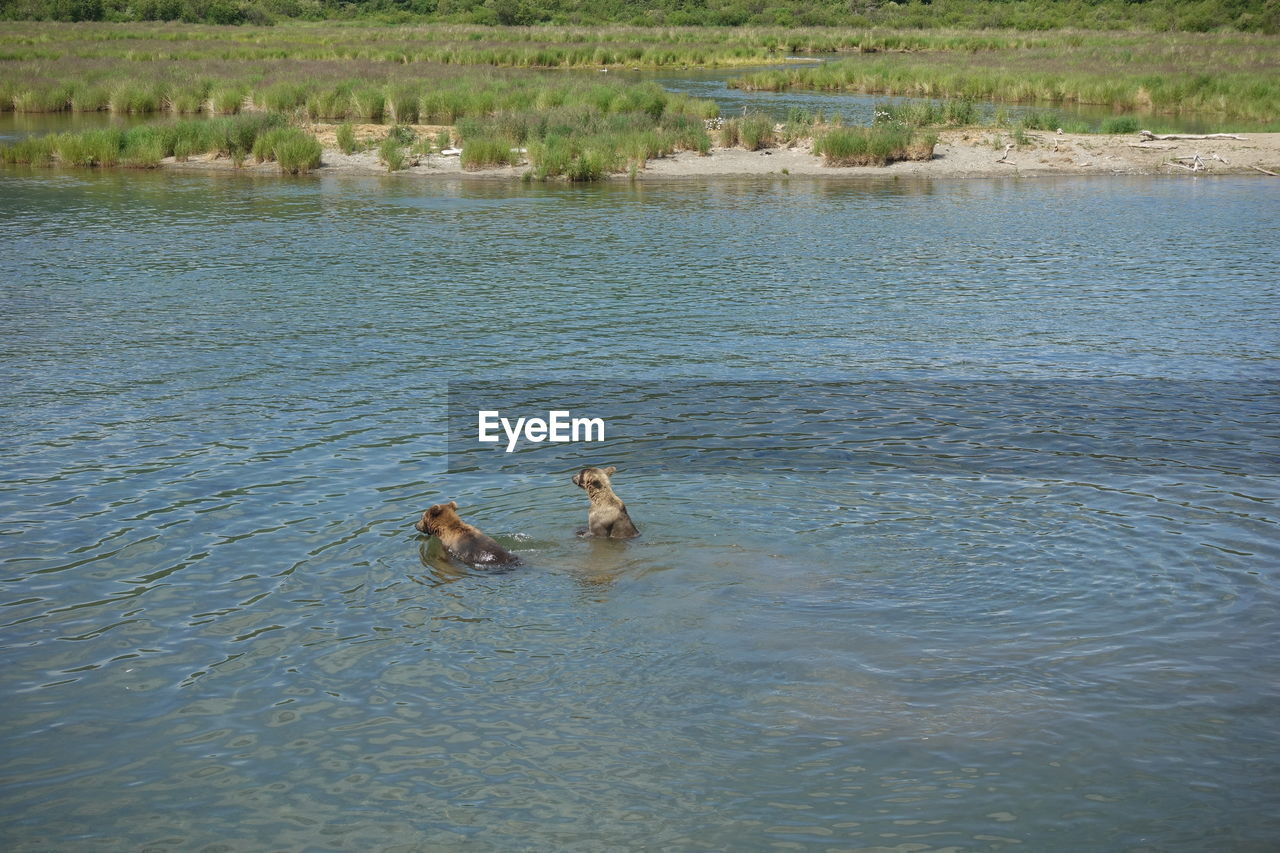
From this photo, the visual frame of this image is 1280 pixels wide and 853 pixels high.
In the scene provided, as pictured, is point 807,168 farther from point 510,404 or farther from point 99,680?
point 99,680

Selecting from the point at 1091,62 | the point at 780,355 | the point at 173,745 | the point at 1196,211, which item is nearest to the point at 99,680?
the point at 173,745

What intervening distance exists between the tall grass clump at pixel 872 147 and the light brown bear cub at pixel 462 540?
1128 inches

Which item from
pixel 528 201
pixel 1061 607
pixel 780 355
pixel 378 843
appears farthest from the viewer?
pixel 528 201

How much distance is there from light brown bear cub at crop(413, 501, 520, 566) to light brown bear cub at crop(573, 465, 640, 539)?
28.6 inches

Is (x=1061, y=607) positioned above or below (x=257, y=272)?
below

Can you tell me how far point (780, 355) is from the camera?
55.1 feet

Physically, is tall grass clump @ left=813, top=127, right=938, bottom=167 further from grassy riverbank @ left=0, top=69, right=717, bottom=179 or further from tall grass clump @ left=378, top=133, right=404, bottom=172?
tall grass clump @ left=378, top=133, right=404, bottom=172

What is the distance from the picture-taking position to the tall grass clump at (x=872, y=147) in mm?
36688

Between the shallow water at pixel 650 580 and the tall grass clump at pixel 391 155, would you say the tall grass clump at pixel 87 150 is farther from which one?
the shallow water at pixel 650 580

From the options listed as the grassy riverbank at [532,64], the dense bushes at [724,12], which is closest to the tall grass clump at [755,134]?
the grassy riverbank at [532,64]

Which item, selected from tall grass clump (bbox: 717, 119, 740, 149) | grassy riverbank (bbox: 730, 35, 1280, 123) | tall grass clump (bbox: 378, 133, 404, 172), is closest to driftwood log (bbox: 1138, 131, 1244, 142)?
grassy riverbank (bbox: 730, 35, 1280, 123)

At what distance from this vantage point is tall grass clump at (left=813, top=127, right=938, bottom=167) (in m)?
36.7

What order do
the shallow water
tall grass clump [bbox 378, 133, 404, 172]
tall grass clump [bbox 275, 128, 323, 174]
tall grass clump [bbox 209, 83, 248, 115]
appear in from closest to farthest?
the shallow water < tall grass clump [bbox 275, 128, 323, 174] < tall grass clump [bbox 378, 133, 404, 172] < tall grass clump [bbox 209, 83, 248, 115]

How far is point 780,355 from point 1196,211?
57.3 ft
